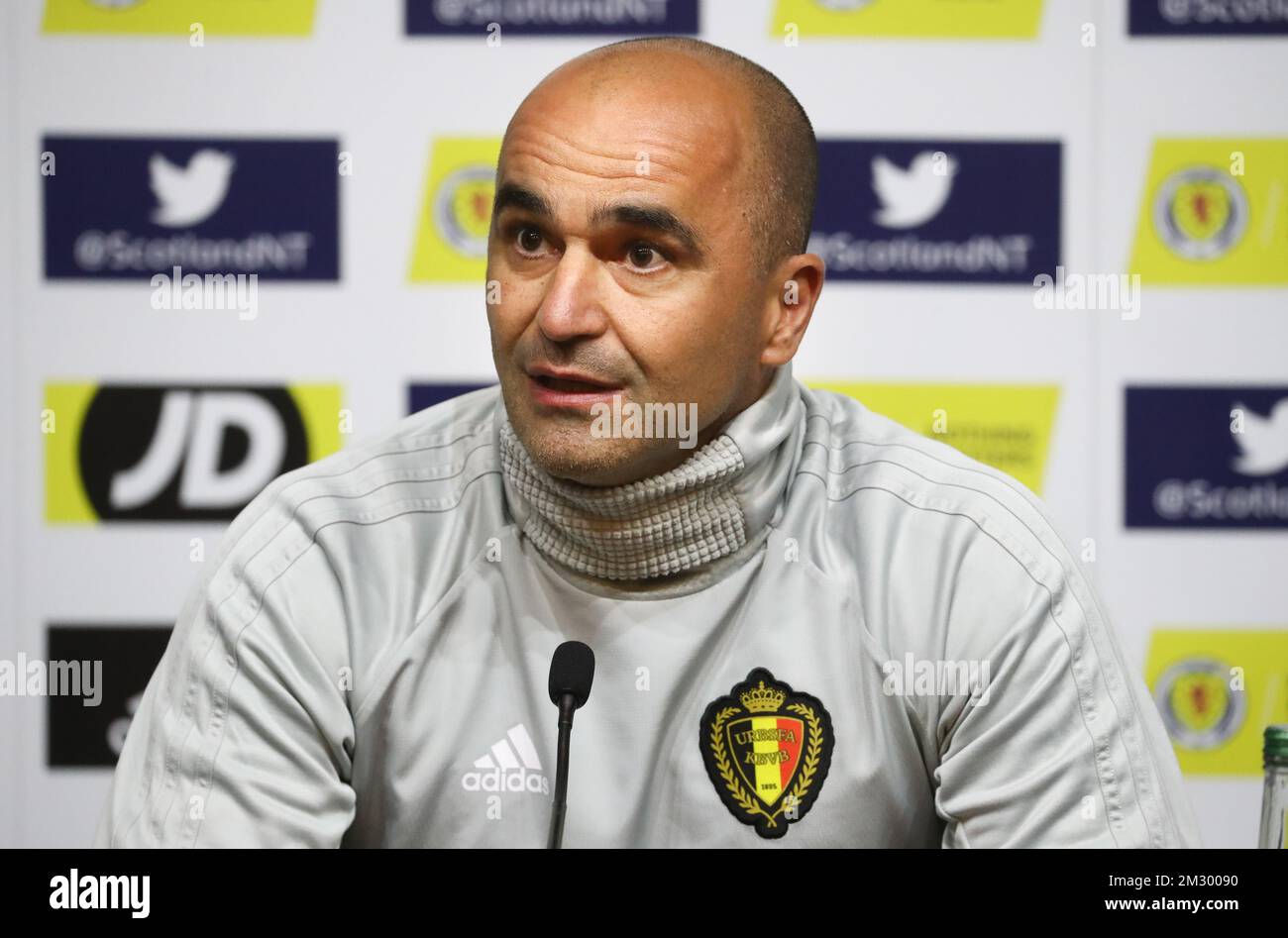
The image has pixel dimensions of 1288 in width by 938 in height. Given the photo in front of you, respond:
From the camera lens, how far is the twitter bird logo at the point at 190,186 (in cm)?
236

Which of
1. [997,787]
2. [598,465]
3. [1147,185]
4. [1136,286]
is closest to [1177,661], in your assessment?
[1136,286]

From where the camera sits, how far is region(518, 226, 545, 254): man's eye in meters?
1.42

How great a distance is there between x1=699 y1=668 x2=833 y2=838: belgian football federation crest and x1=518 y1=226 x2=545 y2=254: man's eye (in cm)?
49

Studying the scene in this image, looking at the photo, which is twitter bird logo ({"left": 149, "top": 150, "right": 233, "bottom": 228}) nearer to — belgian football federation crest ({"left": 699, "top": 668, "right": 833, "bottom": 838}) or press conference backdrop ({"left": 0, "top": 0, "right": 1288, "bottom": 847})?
press conference backdrop ({"left": 0, "top": 0, "right": 1288, "bottom": 847})

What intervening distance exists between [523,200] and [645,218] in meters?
0.13

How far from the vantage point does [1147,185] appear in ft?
7.79

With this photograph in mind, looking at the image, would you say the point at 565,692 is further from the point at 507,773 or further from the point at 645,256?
the point at 645,256

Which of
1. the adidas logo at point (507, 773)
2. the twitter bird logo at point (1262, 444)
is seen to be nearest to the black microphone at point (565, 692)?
the adidas logo at point (507, 773)

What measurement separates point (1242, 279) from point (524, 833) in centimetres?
171

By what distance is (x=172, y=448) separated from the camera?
238 cm

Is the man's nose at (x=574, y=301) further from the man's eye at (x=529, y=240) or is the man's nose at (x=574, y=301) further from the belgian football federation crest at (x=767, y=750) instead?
the belgian football federation crest at (x=767, y=750)

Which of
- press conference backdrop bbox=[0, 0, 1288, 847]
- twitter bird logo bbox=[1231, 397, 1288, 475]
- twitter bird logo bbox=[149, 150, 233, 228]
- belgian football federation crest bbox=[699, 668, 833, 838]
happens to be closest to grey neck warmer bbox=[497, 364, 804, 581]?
belgian football federation crest bbox=[699, 668, 833, 838]

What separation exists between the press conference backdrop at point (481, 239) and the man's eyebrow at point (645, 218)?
1.00 m
